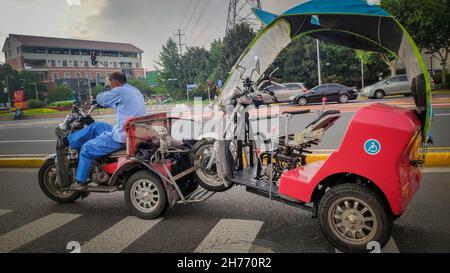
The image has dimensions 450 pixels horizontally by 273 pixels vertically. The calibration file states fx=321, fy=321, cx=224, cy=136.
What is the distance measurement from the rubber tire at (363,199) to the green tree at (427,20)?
20.0 meters

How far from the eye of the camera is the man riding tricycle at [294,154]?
2.82 meters

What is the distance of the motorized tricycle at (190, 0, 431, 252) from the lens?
278 cm

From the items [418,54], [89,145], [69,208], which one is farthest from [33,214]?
[418,54]

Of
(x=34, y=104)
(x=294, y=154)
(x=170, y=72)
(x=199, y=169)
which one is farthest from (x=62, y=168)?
(x=34, y=104)

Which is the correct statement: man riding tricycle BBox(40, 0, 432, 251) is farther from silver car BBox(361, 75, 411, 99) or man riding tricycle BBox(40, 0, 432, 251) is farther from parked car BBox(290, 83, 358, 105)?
silver car BBox(361, 75, 411, 99)

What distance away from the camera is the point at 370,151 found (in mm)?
2791

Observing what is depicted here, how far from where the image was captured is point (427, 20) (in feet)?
65.6

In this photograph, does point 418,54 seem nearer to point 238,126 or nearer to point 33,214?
point 238,126

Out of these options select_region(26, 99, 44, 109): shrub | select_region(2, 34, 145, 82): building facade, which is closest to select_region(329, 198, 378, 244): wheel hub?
select_region(2, 34, 145, 82): building facade

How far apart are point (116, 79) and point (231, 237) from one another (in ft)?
8.54

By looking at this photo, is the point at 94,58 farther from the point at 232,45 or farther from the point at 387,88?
the point at 387,88

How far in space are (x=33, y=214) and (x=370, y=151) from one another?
445 cm

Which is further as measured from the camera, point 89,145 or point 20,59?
Answer: point 20,59

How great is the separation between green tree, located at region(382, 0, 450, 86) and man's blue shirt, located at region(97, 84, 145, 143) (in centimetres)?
1994
